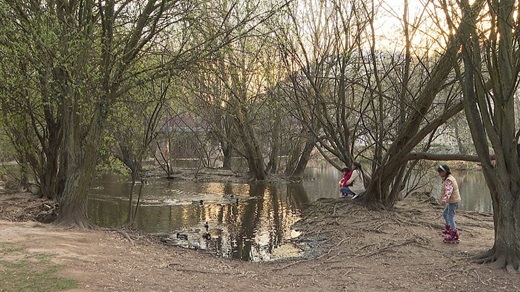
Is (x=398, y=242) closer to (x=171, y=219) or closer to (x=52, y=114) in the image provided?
(x=171, y=219)

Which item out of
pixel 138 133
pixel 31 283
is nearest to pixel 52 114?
pixel 138 133

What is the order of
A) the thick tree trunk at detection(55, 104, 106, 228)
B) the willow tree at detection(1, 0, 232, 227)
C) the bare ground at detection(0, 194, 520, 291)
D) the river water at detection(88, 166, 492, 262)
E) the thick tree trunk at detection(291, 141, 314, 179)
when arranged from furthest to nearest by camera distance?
the thick tree trunk at detection(291, 141, 314, 179)
the river water at detection(88, 166, 492, 262)
the thick tree trunk at detection(55, 104, 106, 228)
the willow tree at detection(1, 0, 232, 227)
the bare ground at detection(0, 194, 520, 291)

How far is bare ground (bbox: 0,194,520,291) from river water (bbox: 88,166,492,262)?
103 centimetres

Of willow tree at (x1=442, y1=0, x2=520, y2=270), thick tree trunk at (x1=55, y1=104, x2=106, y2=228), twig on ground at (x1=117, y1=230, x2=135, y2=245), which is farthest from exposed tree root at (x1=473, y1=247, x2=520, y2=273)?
thick tree trunk at (x1=55, y1=104, x2=106, y2=228)

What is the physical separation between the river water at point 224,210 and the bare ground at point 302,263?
1032 mm

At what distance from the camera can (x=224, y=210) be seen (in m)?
16.9

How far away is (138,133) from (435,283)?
494 inches

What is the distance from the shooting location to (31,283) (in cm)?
573

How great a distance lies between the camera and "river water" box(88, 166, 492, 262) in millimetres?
11664

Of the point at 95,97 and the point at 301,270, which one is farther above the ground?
the point at 95,97

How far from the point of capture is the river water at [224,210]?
11664 millimetres

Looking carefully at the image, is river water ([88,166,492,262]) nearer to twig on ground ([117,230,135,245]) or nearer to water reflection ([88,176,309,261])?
water reflection ([88,176,309,261])

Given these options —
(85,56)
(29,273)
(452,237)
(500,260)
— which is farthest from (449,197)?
(85,56)

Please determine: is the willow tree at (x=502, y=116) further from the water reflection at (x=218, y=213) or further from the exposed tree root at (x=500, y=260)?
the water reflection at (x=218, y=213)
